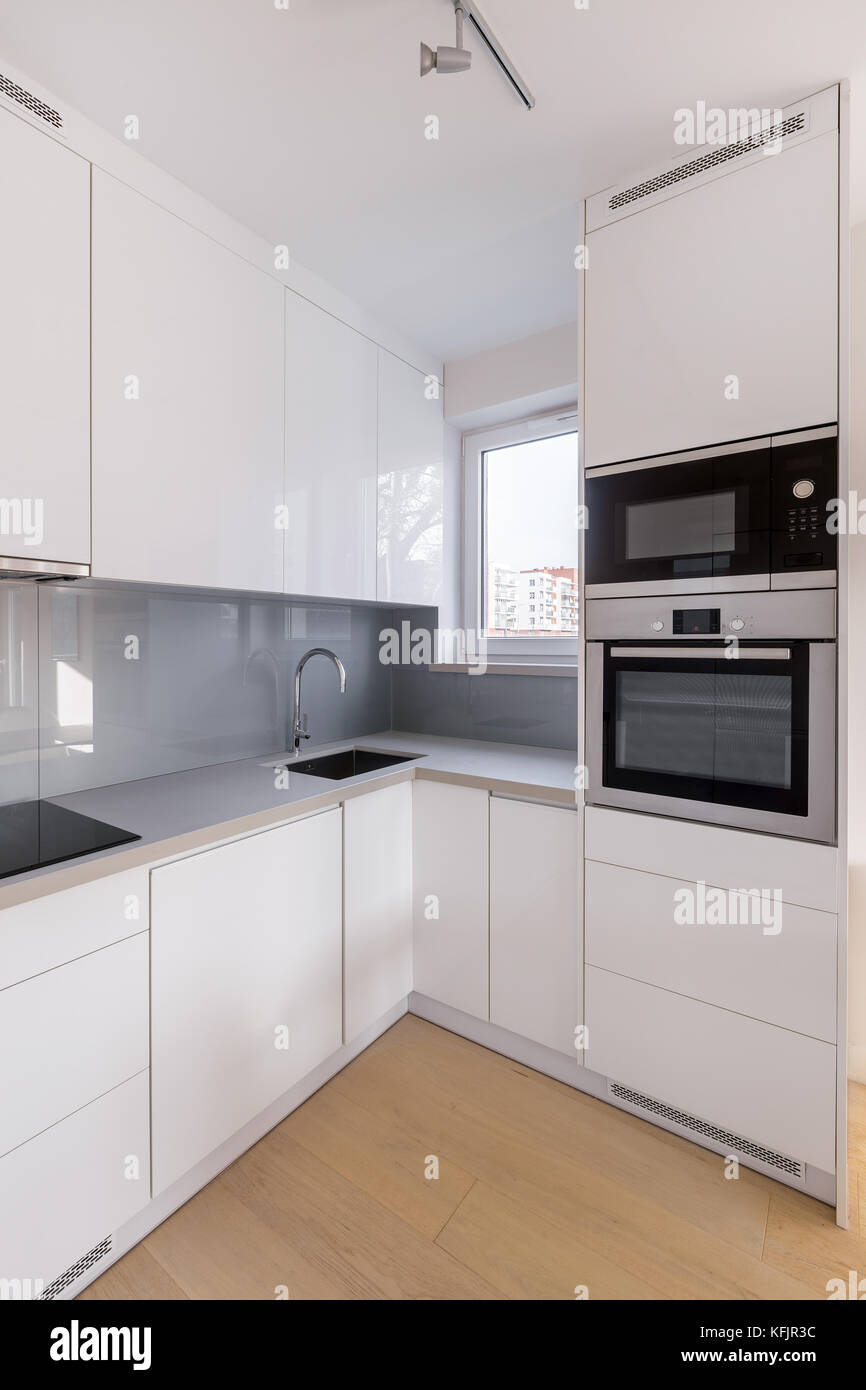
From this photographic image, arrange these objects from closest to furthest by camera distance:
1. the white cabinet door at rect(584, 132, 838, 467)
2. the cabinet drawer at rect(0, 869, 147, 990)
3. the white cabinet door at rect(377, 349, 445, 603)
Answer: the cabinet drawer at rect(0, 869, 147, 990) < the white cabinet door at rect(584, 132, 838, 467) < the white cabinet door at rect(377, 349, 445, 603)

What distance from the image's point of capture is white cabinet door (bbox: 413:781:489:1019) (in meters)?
1.99

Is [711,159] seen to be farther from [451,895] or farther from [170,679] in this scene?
[451,895]

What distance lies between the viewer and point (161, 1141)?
1.36 meters

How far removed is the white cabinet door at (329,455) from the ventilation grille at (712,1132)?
1745mm

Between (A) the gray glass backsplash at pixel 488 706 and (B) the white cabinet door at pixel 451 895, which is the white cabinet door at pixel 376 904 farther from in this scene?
(A) the gray glass backsplash at pixel 488 706

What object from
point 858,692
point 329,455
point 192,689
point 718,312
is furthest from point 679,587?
point 192,689

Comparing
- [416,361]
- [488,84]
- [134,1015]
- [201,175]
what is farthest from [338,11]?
[134,1015]

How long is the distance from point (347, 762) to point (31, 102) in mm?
2027

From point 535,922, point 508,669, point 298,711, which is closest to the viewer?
point 535,922

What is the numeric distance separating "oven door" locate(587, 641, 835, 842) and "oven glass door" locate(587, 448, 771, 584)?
0.64ft

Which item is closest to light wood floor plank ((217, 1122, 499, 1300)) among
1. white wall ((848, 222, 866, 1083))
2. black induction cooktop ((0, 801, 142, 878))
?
black induction cooktop ((0, 801, 142, 878))

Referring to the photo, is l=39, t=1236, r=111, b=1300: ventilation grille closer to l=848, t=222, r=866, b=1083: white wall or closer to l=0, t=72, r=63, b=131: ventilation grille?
l=848, t=222, r=866, b=1083: white wall

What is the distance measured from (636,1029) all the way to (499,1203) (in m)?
0.53

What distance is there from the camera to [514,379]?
240cm
